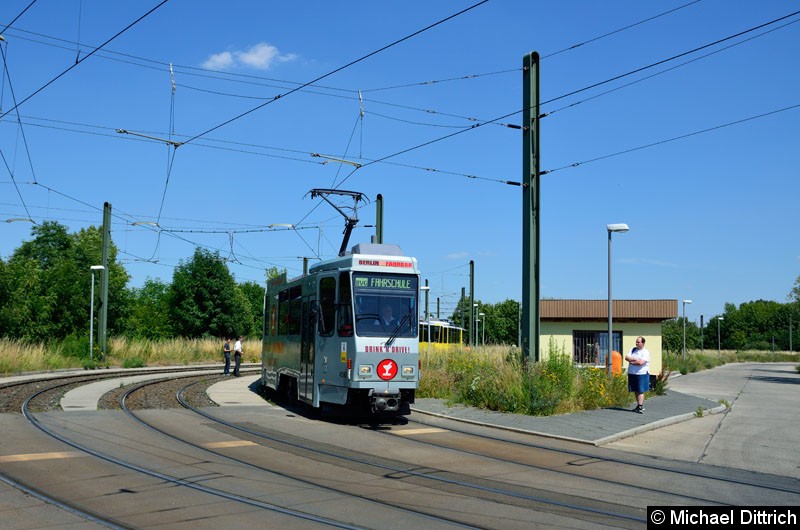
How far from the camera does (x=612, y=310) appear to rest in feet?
111

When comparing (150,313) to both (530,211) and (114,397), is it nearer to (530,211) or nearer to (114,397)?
(114,397)

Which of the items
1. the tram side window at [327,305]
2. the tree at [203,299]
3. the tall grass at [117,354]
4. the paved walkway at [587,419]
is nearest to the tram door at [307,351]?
the tram side window at [327,305]

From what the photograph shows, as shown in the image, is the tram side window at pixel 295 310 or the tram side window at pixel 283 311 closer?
the tram side window at pixel 295 310

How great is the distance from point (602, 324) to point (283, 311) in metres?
19.2

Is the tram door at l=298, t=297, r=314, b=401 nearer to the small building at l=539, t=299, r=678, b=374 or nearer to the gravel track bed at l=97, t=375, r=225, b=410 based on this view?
the gravel track bed at l=97, t=375, r=225, b=410

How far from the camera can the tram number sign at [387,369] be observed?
50.5 ft

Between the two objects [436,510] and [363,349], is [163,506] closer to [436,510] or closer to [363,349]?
[436,510]

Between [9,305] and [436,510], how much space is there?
4083 centimetres

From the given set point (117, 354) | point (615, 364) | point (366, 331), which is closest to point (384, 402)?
point (366, 331)

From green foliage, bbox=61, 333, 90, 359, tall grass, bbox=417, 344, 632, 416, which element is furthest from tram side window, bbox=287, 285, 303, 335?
green foliage, bbox=61, 333, 90, 359

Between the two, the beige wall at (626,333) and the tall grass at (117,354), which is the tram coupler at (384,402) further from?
the tall grass at (117,354)

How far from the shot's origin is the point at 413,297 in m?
15.9

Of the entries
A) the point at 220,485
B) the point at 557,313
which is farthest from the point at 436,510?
the point at 557,313

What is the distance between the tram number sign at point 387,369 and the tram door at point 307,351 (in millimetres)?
1980
